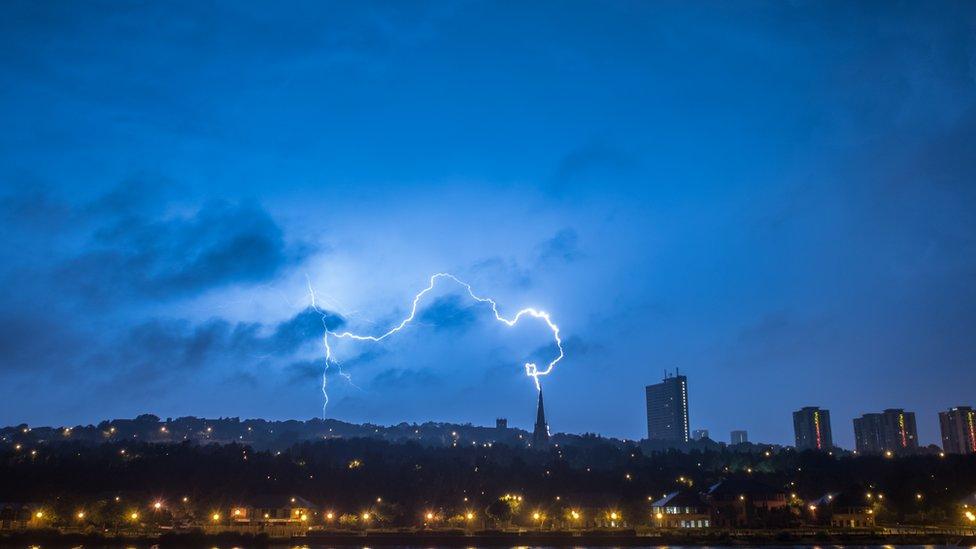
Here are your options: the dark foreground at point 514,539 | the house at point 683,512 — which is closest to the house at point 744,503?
the house at point 683,512

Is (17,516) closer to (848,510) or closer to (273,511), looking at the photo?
(273,511)

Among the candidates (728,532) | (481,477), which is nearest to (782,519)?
(728,532)

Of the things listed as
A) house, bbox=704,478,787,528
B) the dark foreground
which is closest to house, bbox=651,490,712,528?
house, bbox=704,478,787,528

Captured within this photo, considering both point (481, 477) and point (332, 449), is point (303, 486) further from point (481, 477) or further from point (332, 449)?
point (332, 449)

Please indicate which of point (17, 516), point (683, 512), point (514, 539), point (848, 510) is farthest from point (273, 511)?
point (848, 510)

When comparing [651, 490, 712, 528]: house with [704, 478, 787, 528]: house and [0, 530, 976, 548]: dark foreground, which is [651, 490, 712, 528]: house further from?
[0, 530, 976, 548]: dark foreground

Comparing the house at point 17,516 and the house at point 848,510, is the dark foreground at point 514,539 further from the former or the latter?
the house at point 848,510
